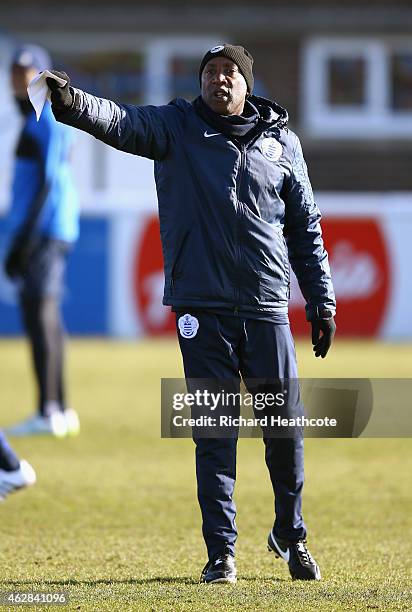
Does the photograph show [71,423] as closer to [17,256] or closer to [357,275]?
[17,256]

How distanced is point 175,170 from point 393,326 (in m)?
11.7

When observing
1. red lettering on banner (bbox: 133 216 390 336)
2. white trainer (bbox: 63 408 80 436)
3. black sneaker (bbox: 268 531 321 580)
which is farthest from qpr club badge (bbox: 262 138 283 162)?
red lettering on banner (bbox: 133 216 390 336)

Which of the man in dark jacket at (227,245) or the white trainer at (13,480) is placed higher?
the man in dark jacket at (227,245)

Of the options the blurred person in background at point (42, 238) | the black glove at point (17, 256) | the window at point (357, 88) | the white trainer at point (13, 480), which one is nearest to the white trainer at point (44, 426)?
the blurred person in background at point (42, 238)

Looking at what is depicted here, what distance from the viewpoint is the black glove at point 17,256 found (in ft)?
31.3

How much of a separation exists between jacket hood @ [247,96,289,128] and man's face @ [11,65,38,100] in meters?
4.07

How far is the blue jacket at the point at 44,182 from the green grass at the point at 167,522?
1.45 metres

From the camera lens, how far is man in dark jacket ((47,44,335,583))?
5.30 meters

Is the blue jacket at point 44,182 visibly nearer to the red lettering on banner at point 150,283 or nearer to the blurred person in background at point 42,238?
the blurred person in background at point 42,238

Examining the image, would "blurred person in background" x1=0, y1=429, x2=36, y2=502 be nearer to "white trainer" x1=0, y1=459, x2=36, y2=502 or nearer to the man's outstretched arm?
"white trainer" x1=0, y1=459, x2=36, y2=502

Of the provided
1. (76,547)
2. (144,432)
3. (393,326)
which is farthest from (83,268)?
(76,547)

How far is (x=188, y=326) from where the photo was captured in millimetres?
5363

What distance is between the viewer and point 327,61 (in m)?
24.0

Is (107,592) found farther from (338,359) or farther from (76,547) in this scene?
(338,359)
